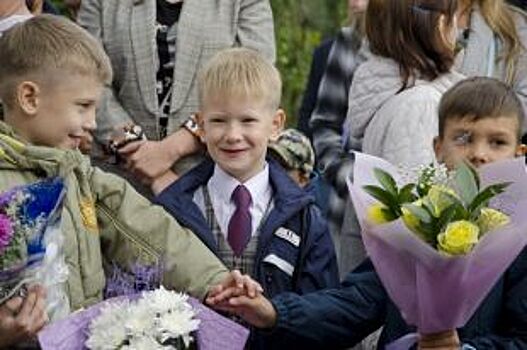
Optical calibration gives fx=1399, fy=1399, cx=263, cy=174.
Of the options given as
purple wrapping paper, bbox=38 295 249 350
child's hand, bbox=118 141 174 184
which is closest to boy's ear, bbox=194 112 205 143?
child's hand, bbox=118 141 174 184

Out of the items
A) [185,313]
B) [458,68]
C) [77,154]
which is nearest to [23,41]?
[77,154]

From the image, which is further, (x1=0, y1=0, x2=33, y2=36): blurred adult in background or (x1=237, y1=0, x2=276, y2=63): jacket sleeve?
(x1=237, y1=0, x2=276, y2=63): jacket sleeve

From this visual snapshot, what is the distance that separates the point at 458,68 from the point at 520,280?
169cm

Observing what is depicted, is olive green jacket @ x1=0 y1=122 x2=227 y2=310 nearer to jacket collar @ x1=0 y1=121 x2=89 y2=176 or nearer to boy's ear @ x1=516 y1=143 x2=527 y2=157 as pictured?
jacket collar @ x1=0 y1=121 x2=89 y2=176

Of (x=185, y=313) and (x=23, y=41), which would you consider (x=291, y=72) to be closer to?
(x=23, y=41)

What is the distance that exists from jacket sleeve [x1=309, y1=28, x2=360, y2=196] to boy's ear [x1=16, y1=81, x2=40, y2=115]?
1709mm

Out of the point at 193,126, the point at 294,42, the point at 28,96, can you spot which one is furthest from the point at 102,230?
the point at 294,42

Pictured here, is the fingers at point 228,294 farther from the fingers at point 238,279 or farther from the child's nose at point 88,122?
the child's nose at point 88,122

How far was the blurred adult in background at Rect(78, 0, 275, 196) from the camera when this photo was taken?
5.25m

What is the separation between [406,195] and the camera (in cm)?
383

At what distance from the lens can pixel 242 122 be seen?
187 inches

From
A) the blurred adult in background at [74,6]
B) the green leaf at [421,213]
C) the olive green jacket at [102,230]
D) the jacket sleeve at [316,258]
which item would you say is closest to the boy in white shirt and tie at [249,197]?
the jacket sleeve at [316,258]

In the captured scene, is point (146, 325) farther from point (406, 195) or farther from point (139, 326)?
point (406, 195)

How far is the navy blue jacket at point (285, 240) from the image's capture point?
15.2 feet
